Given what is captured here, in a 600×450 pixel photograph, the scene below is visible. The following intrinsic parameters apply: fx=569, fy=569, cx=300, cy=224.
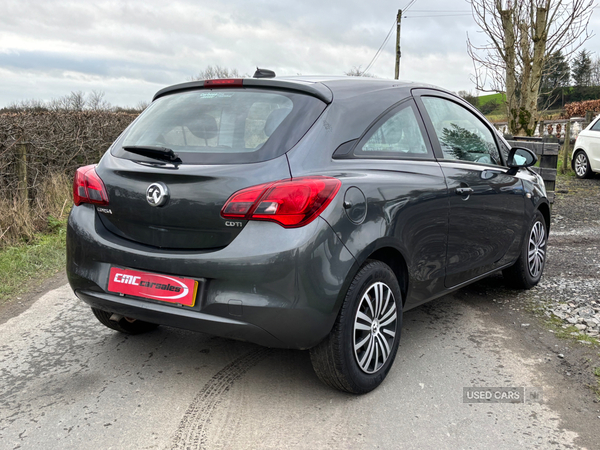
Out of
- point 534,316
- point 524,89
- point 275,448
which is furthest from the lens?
point 524,89

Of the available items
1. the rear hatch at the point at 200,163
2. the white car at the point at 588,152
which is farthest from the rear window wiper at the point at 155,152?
the white car at the point at 588,152

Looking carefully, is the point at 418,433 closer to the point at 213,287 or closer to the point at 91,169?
the point at 213,287

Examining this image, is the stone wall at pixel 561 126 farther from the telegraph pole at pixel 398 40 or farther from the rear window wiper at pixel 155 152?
the rear window wiper at pixel 155 152

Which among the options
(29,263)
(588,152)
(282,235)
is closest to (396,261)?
(282,235)

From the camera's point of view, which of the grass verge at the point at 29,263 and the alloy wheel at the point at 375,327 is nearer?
the alloy wheel at the point at 375,327

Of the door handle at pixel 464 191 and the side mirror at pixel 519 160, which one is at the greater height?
the side mirror at pixel 519 160

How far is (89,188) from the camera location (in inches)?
126

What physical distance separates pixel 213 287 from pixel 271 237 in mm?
383

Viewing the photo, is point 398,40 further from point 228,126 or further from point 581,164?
point 228,126

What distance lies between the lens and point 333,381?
2982mm

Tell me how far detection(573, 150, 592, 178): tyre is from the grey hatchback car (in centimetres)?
1104

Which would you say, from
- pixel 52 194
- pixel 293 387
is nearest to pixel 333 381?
pixel 293 387

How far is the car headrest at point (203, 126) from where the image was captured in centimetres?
303

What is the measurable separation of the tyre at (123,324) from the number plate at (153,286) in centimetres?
74
